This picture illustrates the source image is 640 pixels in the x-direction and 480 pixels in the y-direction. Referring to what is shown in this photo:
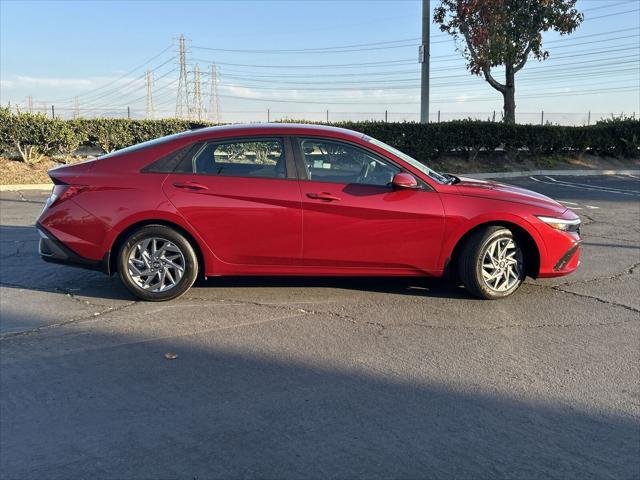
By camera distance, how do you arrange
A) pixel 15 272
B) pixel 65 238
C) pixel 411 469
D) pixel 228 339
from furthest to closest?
pixel 15 272 → pixel 65 238 → pixel 228 339 → pixel 411 469

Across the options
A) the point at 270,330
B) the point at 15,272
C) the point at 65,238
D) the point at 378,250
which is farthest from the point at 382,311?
the point at 15,272

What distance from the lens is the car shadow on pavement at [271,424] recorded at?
2904mm

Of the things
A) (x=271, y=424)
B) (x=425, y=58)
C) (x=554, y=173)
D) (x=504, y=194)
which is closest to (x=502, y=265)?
(x=504, y=194)

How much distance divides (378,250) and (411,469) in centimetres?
277

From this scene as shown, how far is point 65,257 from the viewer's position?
5.43m

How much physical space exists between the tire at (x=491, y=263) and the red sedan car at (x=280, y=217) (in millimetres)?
11

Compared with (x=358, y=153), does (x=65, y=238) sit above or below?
below

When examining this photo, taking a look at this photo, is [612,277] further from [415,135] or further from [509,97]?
[509,97]

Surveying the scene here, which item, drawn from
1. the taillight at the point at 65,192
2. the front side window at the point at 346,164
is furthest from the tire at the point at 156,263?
the front side window at the point at 346,164

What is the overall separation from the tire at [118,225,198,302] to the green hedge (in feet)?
28.7

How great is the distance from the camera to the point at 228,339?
4578mm

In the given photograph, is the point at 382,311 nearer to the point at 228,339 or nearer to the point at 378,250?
the point at 378,250

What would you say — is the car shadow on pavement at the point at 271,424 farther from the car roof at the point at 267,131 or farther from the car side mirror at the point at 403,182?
the car roof at the point at 267,131

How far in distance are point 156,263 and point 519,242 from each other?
343 cm
